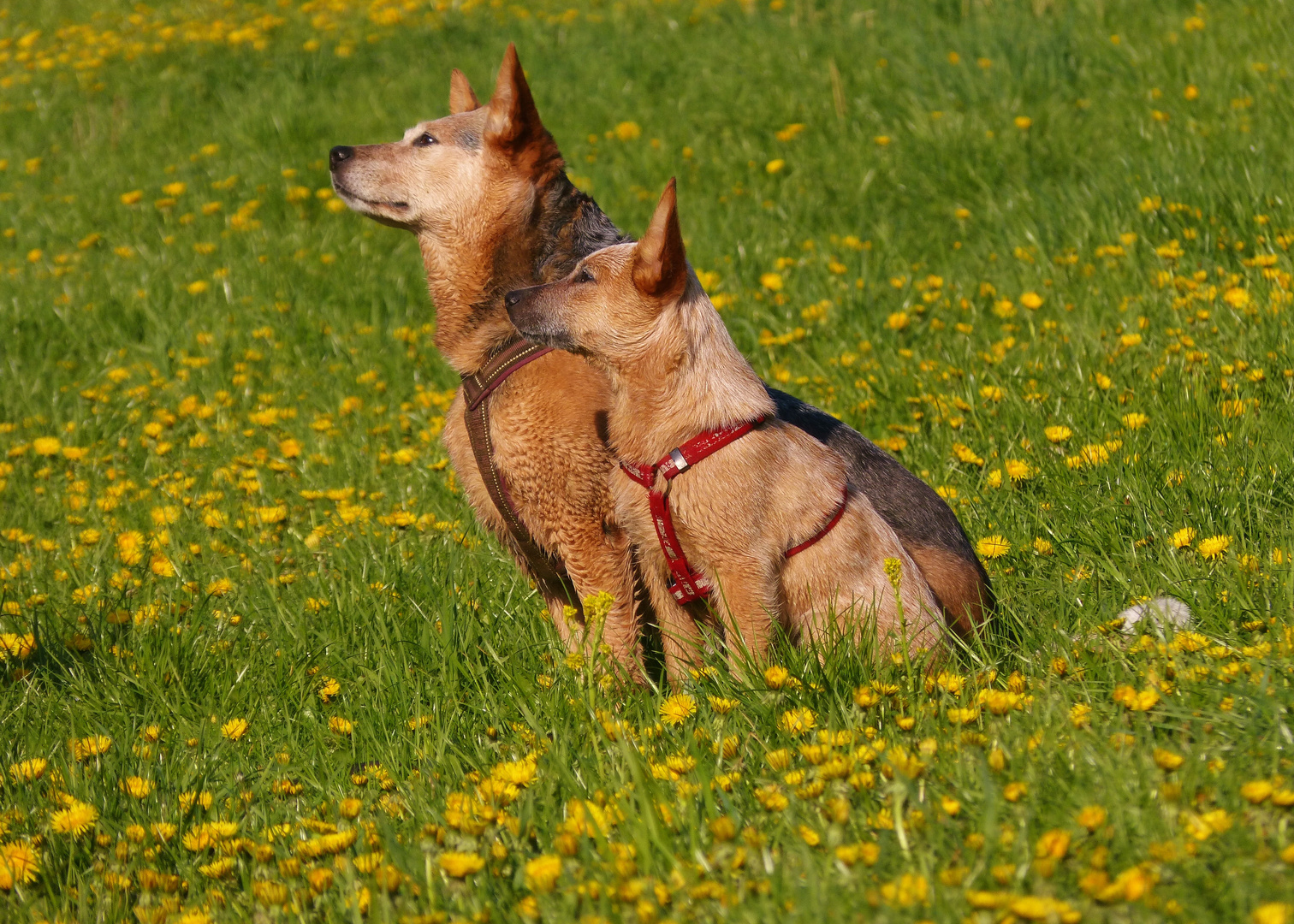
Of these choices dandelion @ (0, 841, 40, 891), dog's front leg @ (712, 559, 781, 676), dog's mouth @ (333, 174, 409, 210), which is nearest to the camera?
dandelion @ (0, 841, 40, 891)

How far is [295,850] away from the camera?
7.77 ft

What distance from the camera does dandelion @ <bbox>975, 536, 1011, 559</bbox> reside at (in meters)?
3.59

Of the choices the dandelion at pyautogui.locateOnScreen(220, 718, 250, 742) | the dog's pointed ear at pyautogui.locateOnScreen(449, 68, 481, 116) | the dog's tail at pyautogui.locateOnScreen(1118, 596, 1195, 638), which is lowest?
the dandelion at pyautogui.locateOnScreen(220, 718, 250, 742)

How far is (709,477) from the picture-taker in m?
3.24

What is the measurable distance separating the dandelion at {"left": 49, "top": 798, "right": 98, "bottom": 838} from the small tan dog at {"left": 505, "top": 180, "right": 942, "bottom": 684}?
→ 1.52 metres

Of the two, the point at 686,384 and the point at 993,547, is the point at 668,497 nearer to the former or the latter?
the point at 686,384

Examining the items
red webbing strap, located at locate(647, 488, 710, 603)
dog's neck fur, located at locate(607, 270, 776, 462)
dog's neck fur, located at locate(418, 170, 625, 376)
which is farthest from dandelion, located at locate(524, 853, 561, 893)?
dog's neck fur, located at locate(418, 170, 625, 376)

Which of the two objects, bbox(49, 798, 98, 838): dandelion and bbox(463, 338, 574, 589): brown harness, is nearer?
bbox(49, 798, 98, 838): dandelion

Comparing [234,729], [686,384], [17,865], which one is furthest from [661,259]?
[17,865]

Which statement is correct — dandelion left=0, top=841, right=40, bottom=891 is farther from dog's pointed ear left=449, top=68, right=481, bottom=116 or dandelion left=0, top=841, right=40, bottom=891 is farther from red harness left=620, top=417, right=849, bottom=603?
dog's pointed ear left=449, top=68, right=481, bottom=116

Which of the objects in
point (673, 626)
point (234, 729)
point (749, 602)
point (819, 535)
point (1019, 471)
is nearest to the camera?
point (234, 729)

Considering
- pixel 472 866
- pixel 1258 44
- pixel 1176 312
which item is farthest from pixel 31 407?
pixel 1258 44

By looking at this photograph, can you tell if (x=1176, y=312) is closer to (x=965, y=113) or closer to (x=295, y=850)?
(x=965, y=113)

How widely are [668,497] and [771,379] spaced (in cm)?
229
